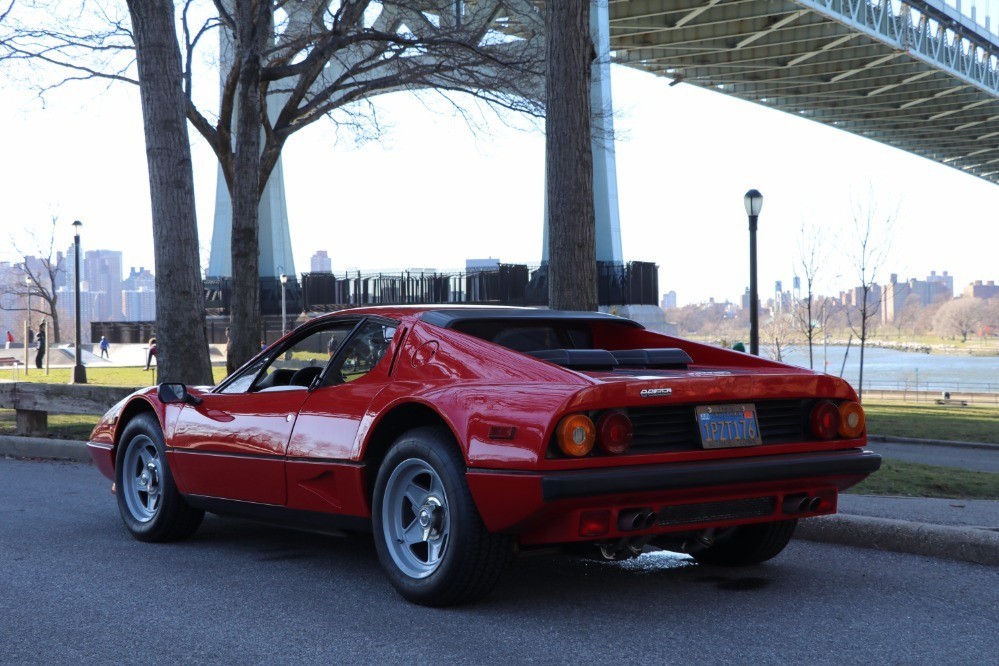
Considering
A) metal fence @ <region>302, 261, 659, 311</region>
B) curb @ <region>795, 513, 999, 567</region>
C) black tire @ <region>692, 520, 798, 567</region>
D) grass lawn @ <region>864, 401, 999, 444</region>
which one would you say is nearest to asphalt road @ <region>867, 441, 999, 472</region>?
grass lawn @ <region>864, 401, 999, 444</region>

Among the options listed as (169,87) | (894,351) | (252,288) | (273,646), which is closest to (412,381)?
(273,646)

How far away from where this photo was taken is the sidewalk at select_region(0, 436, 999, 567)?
17.9 ft

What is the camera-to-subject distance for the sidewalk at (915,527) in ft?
17.9

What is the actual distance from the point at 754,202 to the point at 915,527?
1167cm

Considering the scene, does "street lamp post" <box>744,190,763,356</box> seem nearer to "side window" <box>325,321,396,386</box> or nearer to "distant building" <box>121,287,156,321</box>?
"side window" <box>325,321,396,386</box>

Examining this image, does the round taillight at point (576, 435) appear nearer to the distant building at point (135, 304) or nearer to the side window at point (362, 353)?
the side window at point (362, 353)

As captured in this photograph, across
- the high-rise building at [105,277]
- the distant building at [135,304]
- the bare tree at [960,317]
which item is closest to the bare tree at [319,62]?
the bare tree at [960,317]

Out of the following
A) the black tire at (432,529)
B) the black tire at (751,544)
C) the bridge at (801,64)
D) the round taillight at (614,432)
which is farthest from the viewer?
the bridge at (801,64)

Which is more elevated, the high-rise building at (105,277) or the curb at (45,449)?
the high-rise building at (105,277)

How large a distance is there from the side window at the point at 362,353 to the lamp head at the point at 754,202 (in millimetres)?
12510

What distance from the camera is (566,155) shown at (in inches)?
359

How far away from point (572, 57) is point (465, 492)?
5718 millimetres

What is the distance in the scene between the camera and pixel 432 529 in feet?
15.0

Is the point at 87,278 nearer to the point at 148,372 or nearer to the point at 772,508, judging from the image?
the point at 148,372
